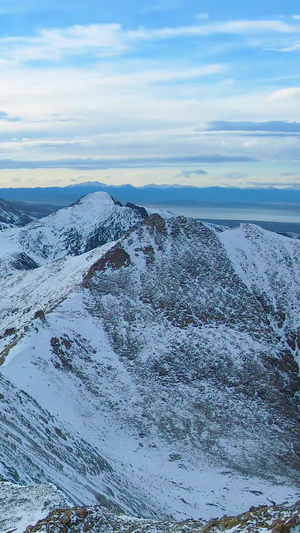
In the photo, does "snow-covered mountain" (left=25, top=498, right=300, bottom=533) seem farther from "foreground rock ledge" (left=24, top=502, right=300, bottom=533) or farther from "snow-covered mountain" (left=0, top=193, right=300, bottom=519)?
"snow-covered mountain" (left=0, top=193, right=300, bottom=519)

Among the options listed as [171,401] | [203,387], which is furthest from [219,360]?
[171,401]

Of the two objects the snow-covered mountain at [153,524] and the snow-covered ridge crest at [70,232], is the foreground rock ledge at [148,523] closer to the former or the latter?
the snow-covered mountain at [153,524]

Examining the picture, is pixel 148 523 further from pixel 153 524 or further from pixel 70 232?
pixel 70 232

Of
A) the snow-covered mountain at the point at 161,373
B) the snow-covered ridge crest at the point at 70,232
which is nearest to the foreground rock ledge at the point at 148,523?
the snow-covered mountain at the point at 161,373

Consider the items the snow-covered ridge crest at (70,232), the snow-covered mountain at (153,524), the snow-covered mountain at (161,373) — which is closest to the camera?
the snow-covered mountain at (153,524)

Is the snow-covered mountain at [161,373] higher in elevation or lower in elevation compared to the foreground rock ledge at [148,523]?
lower

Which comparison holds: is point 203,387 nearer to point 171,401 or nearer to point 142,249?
point 171,401
